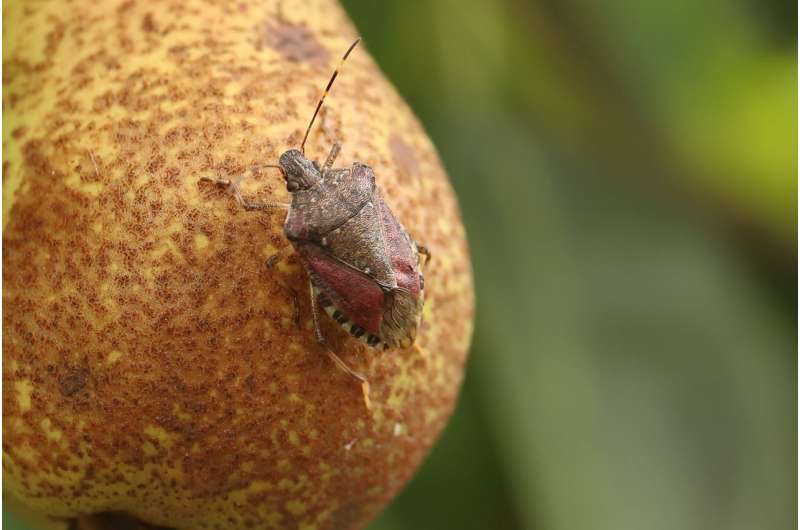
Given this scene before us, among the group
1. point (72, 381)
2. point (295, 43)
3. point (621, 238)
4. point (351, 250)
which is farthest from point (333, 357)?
point (621, 238)

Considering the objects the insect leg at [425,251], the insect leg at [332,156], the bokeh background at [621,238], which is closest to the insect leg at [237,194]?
the insect leg at [332,156]

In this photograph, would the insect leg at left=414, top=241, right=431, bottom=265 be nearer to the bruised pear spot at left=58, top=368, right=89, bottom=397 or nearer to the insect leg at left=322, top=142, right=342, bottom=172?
the insect leg at left=322, top=142, right=342, bottom=172

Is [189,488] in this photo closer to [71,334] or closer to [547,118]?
[71,334]

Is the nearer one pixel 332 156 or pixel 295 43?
pixel 332 156

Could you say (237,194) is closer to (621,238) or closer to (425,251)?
(425,251)

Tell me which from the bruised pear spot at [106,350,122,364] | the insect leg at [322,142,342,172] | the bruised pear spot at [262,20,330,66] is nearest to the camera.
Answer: the bruised pear spot at [106,350,122,364]

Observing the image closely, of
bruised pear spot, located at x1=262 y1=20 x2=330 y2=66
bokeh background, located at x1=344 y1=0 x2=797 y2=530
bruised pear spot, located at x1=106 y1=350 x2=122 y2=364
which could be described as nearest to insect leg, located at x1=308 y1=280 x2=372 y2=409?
bruised pear spot, located at x1=106 y1=350 x2=122 y2=364

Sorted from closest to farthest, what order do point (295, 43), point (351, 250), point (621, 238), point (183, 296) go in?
point (183, 296), point (351, 250), point (295, 43), point (621, 238)
